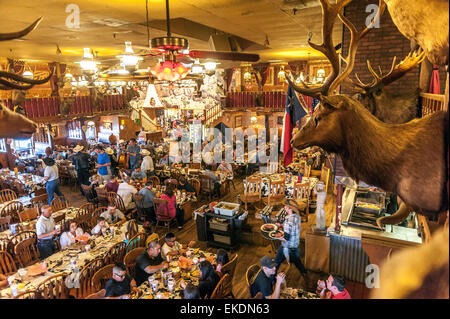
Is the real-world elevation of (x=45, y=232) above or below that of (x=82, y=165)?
below

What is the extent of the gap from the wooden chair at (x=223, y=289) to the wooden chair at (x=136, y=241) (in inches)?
85.2

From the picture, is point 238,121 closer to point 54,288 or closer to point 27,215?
point 27,215

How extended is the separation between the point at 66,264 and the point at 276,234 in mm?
4048

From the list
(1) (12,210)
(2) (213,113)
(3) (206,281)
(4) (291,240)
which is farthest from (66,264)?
(2) (213,113)

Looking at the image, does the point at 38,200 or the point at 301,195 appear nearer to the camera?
the point at 38,200

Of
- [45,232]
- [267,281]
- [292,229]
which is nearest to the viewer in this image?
[267,281]

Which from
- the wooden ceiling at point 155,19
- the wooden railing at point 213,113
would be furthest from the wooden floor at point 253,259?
the wooden railing at point 213,113

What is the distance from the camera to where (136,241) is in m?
6.16

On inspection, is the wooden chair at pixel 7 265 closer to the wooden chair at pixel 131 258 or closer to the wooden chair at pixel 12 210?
the wooden chair at pixel 131 258

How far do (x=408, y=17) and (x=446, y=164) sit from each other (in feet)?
2.93

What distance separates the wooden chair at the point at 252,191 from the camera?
948 cm

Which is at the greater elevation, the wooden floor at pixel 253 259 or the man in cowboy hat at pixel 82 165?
the man in cowboy hat at pixel 82 165

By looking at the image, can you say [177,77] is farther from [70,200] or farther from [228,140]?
[228,140]

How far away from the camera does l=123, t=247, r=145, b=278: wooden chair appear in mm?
5566
